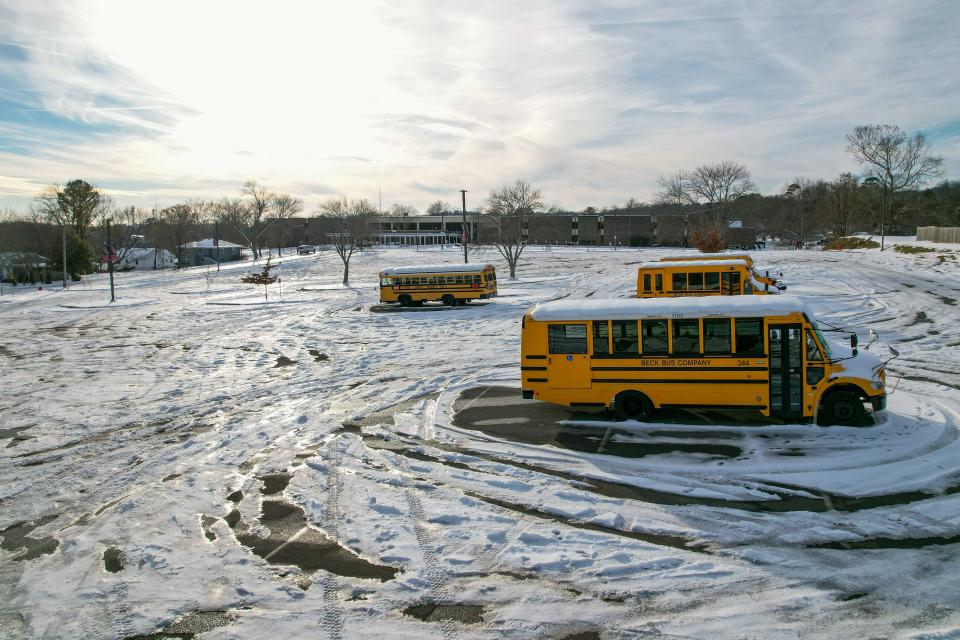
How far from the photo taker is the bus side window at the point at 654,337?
12.6 meters

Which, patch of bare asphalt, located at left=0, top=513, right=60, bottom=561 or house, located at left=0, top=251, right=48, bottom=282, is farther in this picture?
house, located at left=0, top=251, right=48, bottom=282

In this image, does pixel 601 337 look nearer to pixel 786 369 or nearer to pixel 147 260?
pixel 786 369

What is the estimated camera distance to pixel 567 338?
1323 centimetres

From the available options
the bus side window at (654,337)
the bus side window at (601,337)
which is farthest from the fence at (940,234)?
the bus side window at (601,337)

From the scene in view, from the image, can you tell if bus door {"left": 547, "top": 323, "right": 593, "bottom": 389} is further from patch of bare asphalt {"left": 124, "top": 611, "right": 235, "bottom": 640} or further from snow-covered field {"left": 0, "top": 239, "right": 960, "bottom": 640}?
patch of bare asphalt {"left": 124, "top": 611, "right": 235, "bottom": 640}

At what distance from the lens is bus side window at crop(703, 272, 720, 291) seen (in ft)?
88.9

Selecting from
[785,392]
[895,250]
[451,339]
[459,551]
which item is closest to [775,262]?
[895,250]

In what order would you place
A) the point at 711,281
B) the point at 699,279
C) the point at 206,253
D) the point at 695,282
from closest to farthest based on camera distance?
1. the point at 711,281
2. the point at 699,279
3. the point at 695,282
4. the point at 206,253

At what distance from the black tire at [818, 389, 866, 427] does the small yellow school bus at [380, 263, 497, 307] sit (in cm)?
2492

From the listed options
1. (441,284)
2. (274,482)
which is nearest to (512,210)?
(441,284)

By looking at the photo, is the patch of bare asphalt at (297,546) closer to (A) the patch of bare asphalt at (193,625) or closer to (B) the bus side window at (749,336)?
(A) the patch of bare asphalt at (193,625)

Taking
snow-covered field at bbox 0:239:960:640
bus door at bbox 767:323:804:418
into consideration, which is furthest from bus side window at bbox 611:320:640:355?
bus door at bbox 767:323:804:418

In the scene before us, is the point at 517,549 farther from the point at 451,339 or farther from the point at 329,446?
the point at 451,339

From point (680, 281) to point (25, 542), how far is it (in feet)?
81.9
